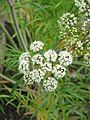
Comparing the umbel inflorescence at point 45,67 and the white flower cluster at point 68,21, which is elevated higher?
the white flower cluster at point 68,21

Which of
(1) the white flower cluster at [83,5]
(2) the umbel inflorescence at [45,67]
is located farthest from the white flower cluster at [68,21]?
(2) the umbel inflorescence at [45,67]

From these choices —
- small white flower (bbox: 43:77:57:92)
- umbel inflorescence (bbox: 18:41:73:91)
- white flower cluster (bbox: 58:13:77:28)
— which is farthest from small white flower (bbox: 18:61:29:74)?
white flower cluster (bbox: 58:13:77:28)

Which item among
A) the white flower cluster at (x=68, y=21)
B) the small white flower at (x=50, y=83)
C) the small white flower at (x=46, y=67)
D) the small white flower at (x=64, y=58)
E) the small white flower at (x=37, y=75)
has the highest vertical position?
the white flower cluster at (x=68, y=21)

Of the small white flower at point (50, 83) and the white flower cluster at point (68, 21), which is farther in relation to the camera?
the white flower cluster at point (68, 21)

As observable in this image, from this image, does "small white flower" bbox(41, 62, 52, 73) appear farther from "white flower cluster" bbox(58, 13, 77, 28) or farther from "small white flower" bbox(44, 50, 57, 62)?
"white flower cluster" bbox(58, 13, 77, 28)

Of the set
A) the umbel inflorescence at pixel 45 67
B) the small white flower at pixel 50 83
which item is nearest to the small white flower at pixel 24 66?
the umbel inflorescence at pixel 45 67

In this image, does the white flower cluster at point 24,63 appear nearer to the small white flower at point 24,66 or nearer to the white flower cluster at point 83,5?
the small white flower at point 24,66

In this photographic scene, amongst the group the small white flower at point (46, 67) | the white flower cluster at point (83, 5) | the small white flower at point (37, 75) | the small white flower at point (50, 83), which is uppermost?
the white flower cluster at point (83, 5)

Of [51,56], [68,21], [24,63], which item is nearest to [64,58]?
[51,56]

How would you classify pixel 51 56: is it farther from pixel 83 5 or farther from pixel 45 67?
pixel 83 5

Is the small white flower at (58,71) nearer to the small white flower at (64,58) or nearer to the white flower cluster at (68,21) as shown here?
the small white flower at (64,58)
